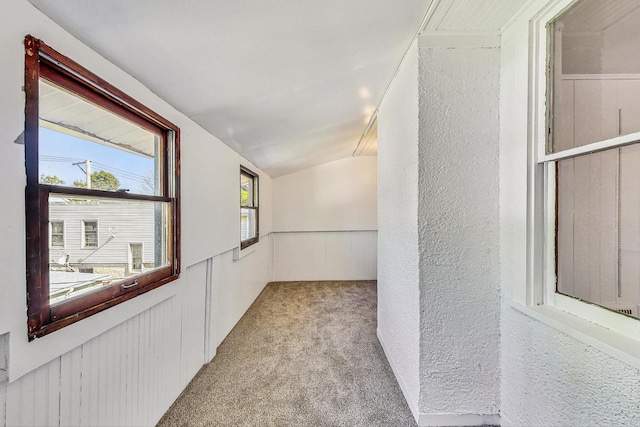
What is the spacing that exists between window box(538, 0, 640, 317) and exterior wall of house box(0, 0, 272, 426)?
1935 mm

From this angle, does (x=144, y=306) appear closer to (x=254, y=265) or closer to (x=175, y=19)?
(x=175, y=19)

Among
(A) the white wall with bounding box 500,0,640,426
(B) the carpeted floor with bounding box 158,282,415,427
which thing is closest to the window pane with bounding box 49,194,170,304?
(B) the carpeted floor with bounding box 158,282,415,427

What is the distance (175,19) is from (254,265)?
9.70 ft

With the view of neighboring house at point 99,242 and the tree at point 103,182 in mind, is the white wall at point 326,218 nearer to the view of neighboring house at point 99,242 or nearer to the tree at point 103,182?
the view of neighboring house at point 99,242

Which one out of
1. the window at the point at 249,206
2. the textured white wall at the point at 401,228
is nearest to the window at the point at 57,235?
the textured white wall at the point at 401,228

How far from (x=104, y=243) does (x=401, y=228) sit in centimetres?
164

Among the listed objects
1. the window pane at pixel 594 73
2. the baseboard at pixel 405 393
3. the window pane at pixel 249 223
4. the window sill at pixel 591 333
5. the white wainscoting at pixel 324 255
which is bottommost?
the baseboard at pixel 405 393

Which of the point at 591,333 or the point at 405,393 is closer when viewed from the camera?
the point at 591,333

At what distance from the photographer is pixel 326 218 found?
15.0 feet

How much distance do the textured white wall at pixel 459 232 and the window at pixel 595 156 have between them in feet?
0.86

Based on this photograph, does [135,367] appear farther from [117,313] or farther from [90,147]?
[90,147]

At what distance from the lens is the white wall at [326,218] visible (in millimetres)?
4551

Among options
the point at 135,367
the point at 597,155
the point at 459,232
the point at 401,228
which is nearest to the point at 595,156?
the point at 597,155

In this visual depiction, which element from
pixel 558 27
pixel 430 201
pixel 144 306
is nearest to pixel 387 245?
pixel 430 201
